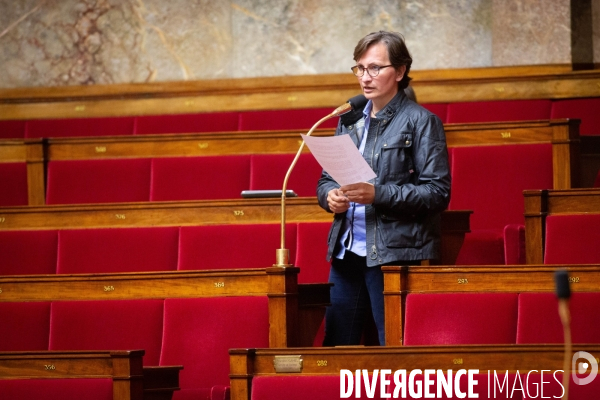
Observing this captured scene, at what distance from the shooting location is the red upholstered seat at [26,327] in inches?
34.7

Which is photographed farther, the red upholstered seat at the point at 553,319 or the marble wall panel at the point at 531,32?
the marble wall panel at the point at 531,32

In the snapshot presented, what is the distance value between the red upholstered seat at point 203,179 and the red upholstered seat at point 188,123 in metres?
0.24

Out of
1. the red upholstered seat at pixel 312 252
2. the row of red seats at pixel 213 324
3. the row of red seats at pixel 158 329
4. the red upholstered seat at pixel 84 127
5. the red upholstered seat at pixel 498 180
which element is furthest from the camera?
the red upholstered seat at pixel 84 127

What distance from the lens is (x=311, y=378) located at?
65 centimetres

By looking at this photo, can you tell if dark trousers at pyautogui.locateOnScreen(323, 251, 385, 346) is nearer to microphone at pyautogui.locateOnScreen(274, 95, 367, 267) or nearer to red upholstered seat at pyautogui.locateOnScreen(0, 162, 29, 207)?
microphone at pyautogui.locateOnScreen(274, 95, 367, 267)

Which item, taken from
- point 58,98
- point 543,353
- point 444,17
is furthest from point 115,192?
point 543,353

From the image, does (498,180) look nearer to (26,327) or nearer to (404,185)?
(404,185)

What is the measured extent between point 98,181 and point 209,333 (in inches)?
16.7

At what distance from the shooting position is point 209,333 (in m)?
0.85

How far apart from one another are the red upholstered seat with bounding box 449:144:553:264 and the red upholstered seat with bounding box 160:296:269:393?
33cm

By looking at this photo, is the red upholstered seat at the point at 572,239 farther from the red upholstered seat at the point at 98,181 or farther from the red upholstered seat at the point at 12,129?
the red upholstered seat at the point at 12,129

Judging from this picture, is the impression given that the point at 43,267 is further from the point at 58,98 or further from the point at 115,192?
the point at 58,98

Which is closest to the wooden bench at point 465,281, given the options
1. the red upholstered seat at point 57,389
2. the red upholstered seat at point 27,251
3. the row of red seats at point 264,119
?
the red upholstered seat at point 57,389

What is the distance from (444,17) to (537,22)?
137 millimetres
